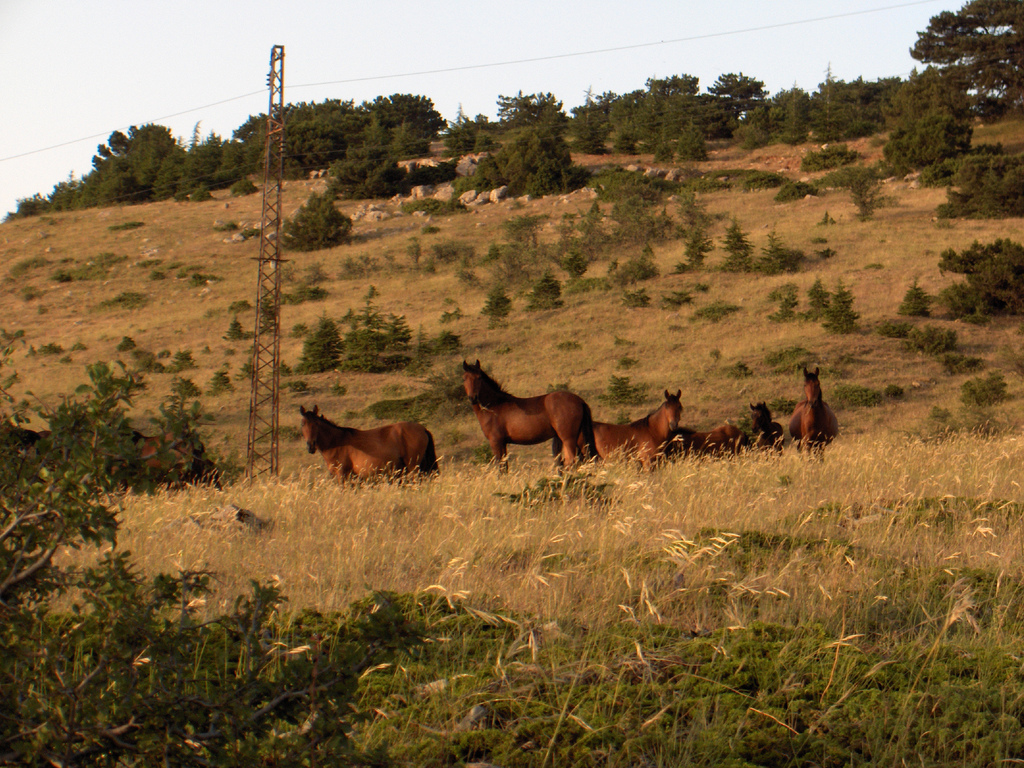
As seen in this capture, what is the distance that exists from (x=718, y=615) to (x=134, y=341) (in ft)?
120

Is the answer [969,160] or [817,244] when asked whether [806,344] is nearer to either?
[817,244]

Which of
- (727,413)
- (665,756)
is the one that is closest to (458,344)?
(727,413)

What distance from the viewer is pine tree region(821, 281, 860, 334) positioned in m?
26.9

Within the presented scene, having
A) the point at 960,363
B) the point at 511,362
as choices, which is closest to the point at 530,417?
the point at 511,362

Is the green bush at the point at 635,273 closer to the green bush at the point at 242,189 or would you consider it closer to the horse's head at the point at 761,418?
the horse's head at the point at 761,418

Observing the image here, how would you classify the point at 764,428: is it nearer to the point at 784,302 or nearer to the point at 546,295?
the point at 784,302

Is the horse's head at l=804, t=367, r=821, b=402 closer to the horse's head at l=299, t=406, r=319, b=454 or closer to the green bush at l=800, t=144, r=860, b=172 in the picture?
the horse's head at l=299, t=406, r=319, b=454

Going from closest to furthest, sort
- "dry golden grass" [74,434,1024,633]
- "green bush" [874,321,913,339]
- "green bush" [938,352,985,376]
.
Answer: "dry golden grass" [74,434,1024,633] < "green bush" [938,352,985,376] < "green bush" [874,321,913,339]

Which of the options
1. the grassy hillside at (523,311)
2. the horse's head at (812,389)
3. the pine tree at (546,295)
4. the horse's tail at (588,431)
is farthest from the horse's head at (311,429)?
the pine tree at (546,295)

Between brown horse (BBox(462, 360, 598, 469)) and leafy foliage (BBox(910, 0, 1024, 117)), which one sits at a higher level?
leafy foliage (BBox(910, 0, 1024, 117))

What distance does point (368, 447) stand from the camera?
11336 mm

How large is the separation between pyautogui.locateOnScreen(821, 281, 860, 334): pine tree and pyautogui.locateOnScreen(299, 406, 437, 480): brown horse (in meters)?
19.7

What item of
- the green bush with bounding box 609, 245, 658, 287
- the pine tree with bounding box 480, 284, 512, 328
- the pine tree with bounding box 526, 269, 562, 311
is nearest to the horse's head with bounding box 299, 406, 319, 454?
the pine tree with bounding box 480, 284, 512, 328

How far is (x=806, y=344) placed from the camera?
2620 cm
